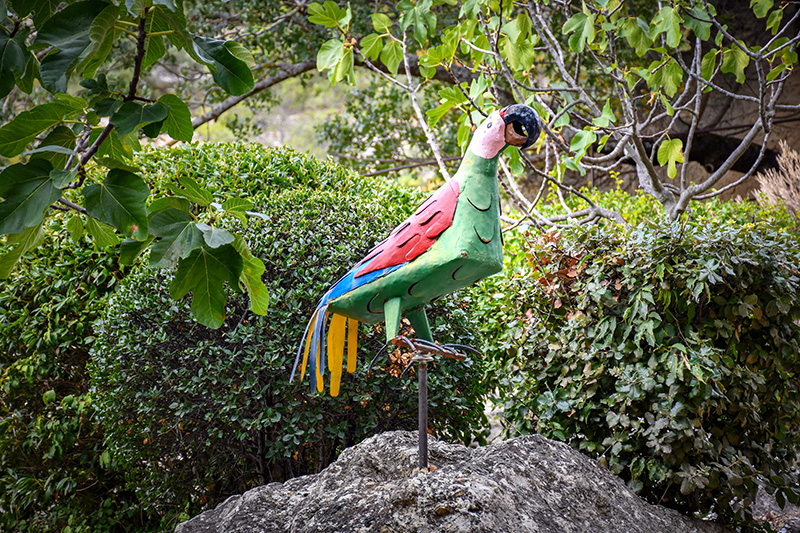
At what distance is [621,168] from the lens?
9508mm

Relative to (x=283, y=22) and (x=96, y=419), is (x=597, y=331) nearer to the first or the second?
(x=96, y=419)

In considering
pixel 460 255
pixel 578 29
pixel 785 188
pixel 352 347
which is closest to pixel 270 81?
pixel 578 29

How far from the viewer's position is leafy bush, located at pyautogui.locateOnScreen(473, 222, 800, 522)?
2.70 m

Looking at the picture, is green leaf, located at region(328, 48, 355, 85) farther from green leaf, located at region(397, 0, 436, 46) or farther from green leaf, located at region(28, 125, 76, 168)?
green leaf, located at region(28, 125, 76, 168)

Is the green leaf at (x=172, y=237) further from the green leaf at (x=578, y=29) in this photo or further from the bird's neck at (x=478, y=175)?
the green leaf at (x=578, y=29)

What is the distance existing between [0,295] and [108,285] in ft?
2.35

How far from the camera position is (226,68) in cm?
158

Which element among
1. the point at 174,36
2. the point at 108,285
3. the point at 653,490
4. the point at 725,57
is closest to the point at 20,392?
the point at 108,285

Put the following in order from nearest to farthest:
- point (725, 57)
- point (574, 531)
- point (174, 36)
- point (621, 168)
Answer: point (174, 36) → point (574, 531) → point (725, 57) → point (621, 168)

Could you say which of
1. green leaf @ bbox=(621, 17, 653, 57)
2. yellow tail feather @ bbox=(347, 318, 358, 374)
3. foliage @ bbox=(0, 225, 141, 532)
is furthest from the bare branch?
yellow tail feather @ bbox=(347, 318, 358, 374)

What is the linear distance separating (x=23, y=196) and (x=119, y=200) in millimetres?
189

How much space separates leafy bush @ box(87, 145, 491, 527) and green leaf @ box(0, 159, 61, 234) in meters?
1.79

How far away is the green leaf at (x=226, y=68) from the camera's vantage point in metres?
1.57

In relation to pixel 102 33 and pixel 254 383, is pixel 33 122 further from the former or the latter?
pixel 254 383
